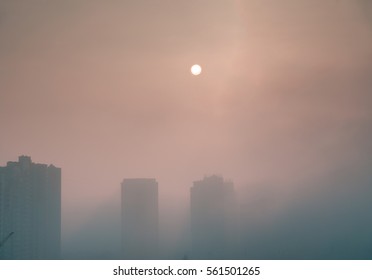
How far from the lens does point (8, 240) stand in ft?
269

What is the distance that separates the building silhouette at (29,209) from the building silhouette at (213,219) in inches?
2019

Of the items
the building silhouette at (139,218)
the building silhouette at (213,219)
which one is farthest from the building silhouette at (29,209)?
the building silhouette at (213,219)

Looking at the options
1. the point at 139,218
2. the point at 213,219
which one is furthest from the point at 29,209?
the point at 213,219

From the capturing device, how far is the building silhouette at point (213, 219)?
141m

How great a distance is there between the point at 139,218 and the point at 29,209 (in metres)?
53.9

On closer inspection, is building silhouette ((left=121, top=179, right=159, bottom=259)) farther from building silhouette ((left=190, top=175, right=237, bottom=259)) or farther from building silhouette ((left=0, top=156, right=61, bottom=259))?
building silhouette ((left=0, top=156, right=61, bottom=259))

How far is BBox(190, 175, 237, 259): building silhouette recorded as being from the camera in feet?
462

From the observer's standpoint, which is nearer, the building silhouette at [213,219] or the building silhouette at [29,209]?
the building silhouette at [29,209]

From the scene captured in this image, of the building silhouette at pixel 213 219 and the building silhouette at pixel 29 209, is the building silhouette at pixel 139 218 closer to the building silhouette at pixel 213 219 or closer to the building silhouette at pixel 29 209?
the building silhouette at pixel 213 219

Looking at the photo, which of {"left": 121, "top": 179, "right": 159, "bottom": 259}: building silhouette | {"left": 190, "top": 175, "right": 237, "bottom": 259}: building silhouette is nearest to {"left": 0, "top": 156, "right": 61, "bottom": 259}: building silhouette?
{"left": 121, "top": 179, "right": 159, "bottom": 259}: building silhouette

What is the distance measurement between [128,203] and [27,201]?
2096 inches

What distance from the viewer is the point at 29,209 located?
85.8m

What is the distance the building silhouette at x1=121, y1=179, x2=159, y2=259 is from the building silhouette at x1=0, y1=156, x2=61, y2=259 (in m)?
38.1
